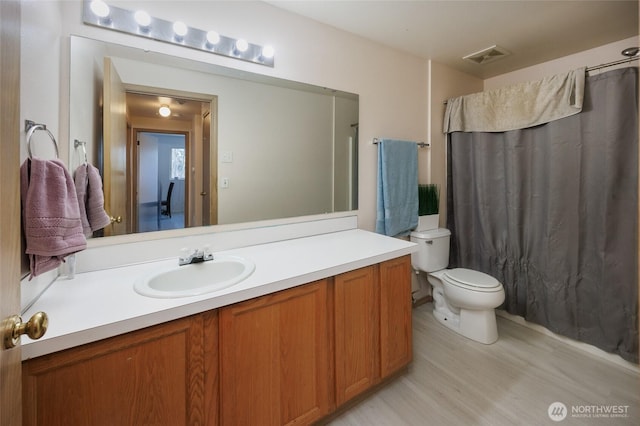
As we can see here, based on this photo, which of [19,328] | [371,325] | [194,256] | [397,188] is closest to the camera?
[19,328]

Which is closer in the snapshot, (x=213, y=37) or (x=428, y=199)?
(x=213, y=37)

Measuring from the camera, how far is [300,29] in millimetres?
1784

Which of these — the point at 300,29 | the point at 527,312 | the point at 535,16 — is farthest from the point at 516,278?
the point at 300,29

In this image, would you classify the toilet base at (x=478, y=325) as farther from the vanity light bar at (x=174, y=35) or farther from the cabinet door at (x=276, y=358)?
the vanity light bar at (x=174, y=35)

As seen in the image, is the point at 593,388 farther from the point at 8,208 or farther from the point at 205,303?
the point at 8,208

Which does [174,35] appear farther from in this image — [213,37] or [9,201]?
[9,201]

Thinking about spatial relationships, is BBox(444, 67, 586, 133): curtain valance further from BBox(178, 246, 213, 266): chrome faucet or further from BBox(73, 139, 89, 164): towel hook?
BBox(73, 139, 89, 164): towel hook

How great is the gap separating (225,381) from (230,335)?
0.17 meters

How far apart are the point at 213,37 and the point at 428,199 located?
2.01 meters

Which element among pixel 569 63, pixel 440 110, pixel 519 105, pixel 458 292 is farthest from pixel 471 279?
pixel 569 63

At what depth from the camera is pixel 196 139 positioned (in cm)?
151

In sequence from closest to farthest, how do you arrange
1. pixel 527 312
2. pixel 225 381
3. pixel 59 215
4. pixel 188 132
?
pixel 59 215 < pixel 225 381 < pixel 188 132 < pixel 527 312

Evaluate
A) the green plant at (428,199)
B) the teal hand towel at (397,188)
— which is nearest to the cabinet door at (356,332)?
the teal hand towel at (397,188)

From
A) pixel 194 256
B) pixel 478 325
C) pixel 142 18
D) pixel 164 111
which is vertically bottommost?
pixel 478 325
